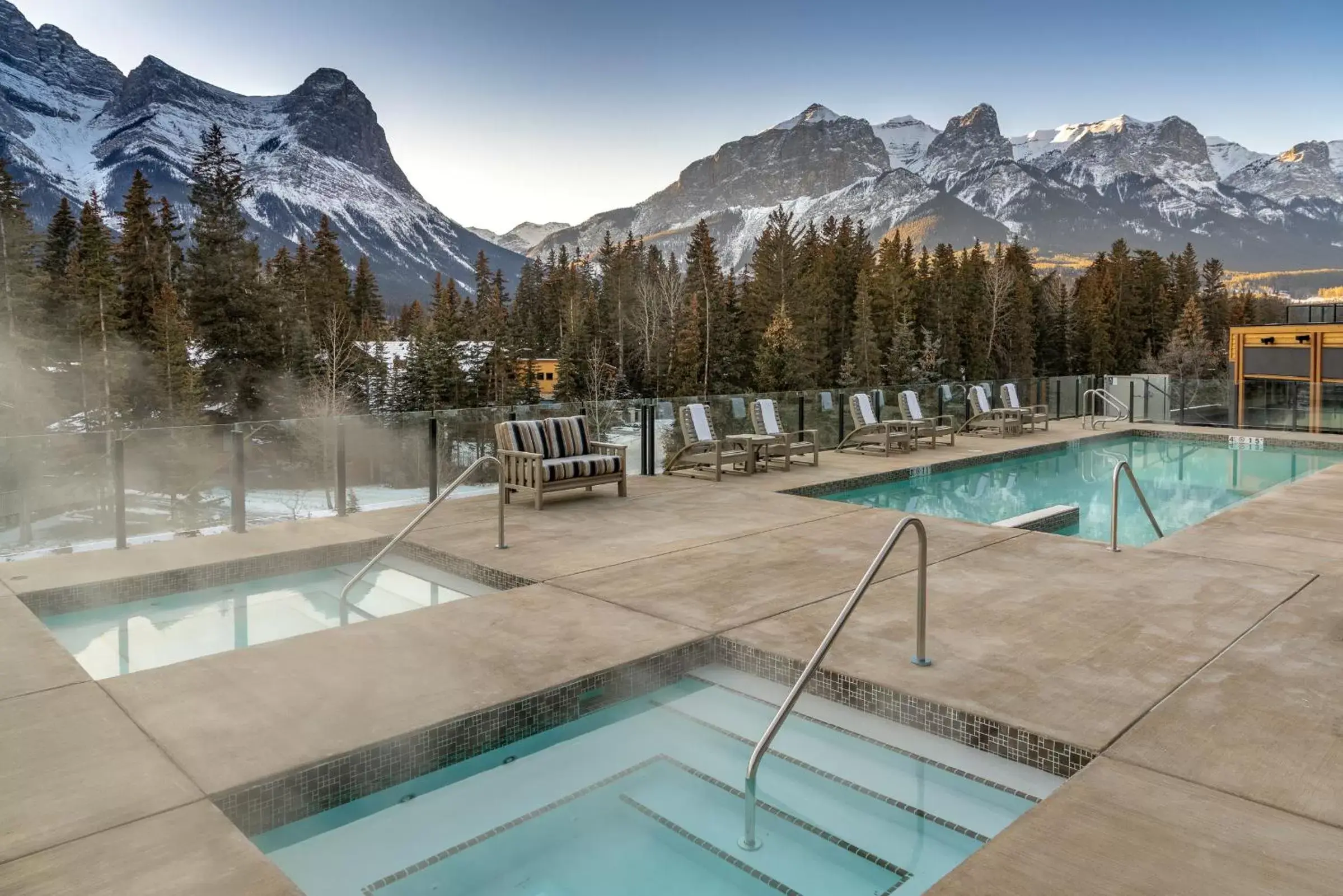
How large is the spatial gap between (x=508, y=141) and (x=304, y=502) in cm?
4830

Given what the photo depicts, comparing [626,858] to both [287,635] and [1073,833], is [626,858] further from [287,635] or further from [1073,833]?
[287,635]

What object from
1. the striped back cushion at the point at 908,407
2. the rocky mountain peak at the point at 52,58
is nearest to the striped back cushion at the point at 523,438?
the striped back cushion at the point at 908,407

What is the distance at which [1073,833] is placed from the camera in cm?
247

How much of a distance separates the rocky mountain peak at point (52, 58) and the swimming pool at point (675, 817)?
758ft

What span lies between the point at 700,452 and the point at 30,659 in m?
6.90

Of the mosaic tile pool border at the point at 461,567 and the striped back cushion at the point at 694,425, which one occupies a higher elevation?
the striped back cushion at the point at 694,425

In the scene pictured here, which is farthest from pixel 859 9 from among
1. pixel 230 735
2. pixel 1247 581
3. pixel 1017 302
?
pixel 230 735

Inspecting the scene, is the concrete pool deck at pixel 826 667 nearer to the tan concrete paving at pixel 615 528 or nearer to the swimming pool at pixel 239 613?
the tan concrete paving at pixel 615 528

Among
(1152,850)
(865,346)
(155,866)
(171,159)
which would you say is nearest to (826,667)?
(1152,850)

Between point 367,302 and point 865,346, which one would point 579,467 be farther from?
point 367,302

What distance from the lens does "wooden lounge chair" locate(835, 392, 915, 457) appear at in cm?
1177

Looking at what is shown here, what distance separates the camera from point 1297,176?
582 ft

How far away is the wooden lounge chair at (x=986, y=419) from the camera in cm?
1392

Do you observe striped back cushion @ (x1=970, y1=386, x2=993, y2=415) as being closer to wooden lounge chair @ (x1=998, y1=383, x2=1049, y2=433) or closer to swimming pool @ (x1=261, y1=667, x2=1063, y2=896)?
wooden lounge chair @ (x1=998, y1=383, x2=1049, y2=433)
